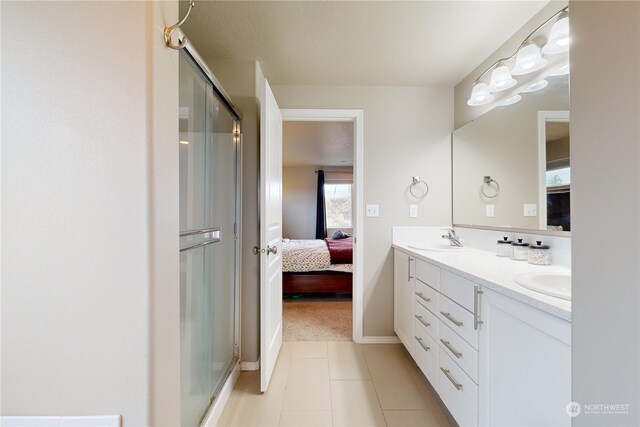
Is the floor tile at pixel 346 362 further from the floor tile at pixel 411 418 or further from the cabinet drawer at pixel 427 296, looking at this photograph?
the cabinet drawer at pixel 427 296

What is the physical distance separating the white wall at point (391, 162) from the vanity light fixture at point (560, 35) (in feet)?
3.37

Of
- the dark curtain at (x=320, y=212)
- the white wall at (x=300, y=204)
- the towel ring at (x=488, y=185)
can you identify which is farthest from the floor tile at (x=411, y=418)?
the white wall at (x=300, y=204)

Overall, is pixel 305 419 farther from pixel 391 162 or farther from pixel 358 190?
pixel 391 162

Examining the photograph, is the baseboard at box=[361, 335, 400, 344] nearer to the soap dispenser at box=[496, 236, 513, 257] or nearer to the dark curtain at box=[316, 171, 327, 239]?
the soap dispenser at box=[496, 236, 513, 257]

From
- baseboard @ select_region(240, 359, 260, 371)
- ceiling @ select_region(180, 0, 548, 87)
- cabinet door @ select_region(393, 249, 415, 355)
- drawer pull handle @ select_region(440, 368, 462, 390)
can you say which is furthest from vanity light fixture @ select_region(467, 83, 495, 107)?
baseboard @ select_region(240, 359, 260, 371)

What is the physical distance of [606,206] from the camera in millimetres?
466

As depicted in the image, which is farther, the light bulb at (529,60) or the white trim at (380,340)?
the white trim at (380,340)

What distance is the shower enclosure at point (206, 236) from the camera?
3.82 feet

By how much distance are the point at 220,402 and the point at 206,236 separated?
0.98 metres

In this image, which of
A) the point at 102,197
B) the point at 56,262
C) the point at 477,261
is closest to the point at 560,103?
the point at 477,261

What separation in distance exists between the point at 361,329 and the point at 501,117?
201cm

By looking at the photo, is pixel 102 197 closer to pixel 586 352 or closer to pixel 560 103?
pixel 586 352

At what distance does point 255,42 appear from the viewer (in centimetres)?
169

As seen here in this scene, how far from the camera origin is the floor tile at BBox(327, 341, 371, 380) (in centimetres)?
179
